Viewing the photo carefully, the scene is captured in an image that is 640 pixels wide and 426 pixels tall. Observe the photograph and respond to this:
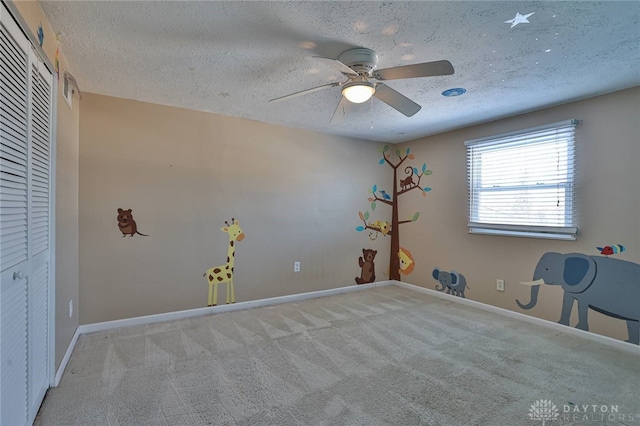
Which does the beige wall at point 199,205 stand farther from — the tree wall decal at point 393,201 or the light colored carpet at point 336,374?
the light colored carpet at point 336,374

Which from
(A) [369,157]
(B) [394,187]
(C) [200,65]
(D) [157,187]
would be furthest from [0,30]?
(B) [394,187]

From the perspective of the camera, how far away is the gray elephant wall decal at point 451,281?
3996mm

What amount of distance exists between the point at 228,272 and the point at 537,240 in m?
3.36

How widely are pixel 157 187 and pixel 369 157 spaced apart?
9.51ft

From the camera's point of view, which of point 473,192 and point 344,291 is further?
point 344,291

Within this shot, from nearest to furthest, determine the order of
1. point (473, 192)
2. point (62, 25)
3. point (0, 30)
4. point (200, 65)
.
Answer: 1. point (0, 30)
2. point (62, 25)
3. point (200, 65)
4. point (473, 192)

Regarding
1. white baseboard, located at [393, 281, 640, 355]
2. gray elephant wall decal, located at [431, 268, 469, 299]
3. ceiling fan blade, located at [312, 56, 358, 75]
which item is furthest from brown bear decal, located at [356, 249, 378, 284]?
ceiling fan blade, located at [312, 56, 358, 75]

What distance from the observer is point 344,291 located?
4480 millimetres

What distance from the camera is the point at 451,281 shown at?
411 centimetres

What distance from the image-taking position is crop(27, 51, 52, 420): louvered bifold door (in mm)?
1652

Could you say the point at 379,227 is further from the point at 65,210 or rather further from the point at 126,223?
the point at 65,210

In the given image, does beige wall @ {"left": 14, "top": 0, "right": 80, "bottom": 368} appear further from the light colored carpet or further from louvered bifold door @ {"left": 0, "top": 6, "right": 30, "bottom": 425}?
louvered bifold door @ {"left": 0, "top": 6, "right": 30, "bottom": 425}

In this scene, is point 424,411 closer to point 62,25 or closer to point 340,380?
point 340,380

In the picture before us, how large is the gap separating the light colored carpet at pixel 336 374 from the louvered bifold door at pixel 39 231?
0.27m
